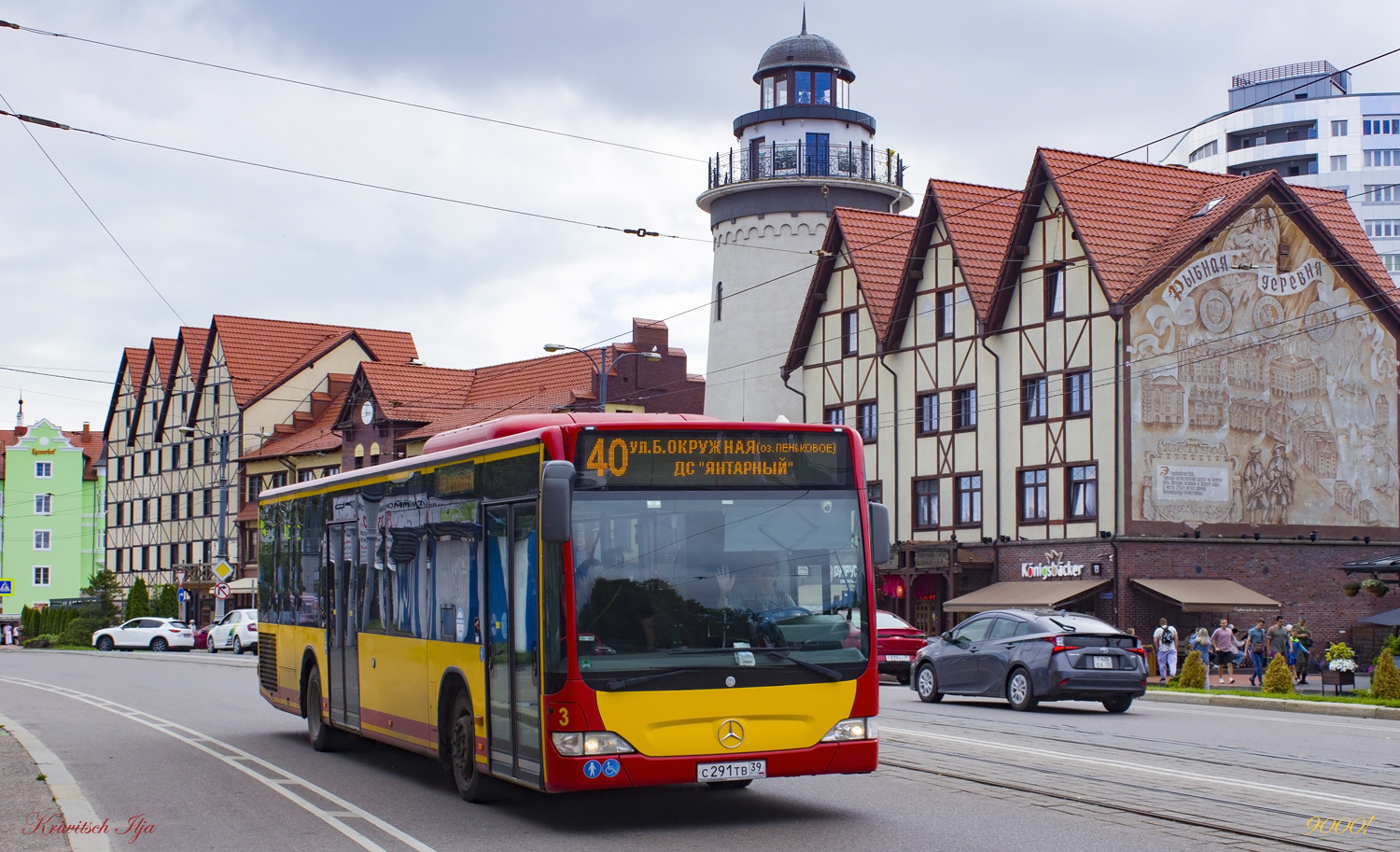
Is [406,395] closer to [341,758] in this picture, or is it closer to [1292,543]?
[1292,543]

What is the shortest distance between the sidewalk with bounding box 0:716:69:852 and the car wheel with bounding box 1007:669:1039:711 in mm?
12600

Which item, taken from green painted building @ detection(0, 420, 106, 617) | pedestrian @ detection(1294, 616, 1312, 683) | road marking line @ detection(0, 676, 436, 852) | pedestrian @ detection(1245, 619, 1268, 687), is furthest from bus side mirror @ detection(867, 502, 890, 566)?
green painted building @ detection(0, 420, 106, 617)

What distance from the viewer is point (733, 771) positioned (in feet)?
34.9

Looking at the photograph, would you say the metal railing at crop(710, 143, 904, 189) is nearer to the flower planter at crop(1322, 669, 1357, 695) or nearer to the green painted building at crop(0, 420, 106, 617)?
the flower planter at crop(1322, 669, 1357, 695)

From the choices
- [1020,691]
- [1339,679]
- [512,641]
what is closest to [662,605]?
[512,641]

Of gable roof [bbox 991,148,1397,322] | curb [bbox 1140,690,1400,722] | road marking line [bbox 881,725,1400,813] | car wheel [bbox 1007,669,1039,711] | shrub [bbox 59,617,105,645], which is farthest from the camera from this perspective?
shrub [bbox 59,617,105,645]

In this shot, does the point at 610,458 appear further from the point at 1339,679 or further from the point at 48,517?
the point at 48,517

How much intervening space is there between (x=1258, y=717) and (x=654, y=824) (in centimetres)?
1351

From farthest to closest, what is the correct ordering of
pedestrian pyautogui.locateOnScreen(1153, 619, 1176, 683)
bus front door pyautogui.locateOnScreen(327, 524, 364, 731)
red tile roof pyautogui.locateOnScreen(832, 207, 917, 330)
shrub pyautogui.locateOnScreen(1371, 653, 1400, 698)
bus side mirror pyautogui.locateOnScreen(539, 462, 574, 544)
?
red tile roof pyautogui.locateOnScreen(832, 207, 917, 330)
pedestrian pyautogui.locateOnScreen(1153, 619, 1176, 683)
shrub pyautogui.locateOnScreen(1371, 653, 1400, 698)
bus front door pyautogui.locateOnScreen(327, 524, 364, 731)
bus side mirror pyautogui.locateOnScreen(539, 462, 574, 544)

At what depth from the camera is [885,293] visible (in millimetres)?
47625

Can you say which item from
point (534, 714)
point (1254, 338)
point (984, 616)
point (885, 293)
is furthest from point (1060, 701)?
point (885, 293)

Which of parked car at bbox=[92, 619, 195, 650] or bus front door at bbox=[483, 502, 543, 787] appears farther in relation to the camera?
parked car at bbox=[92, 619, 195, 650]

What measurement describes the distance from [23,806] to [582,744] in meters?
4.65

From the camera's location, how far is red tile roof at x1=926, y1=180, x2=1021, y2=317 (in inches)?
1713
